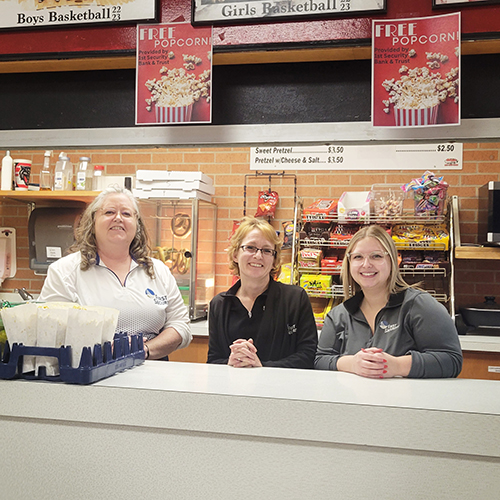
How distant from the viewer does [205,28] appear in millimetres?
2197

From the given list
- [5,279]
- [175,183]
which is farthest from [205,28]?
[5,279]

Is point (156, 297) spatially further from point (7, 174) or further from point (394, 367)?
point (7, 174)

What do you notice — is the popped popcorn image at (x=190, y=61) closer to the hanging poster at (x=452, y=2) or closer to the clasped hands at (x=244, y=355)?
the hanging poster at (x=452, y=2)

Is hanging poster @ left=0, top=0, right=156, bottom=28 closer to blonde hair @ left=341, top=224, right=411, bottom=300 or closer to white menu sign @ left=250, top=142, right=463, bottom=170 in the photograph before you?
white menu sign @ left=250, top=142, right=463, bottom=170

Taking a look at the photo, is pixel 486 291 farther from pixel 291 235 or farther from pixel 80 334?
pixel 80 334

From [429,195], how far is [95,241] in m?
2.43

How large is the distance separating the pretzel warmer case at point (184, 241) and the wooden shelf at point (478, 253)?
194cm

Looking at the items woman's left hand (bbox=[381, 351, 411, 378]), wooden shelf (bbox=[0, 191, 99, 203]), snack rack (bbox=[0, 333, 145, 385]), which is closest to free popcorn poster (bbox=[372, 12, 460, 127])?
woman's left hand (bbox=[381, 351, 411, 378])

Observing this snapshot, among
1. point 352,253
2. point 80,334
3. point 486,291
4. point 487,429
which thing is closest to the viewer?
point 487,429

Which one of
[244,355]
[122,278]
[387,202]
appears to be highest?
[387,202]

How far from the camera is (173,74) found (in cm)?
223

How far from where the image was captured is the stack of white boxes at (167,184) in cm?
419

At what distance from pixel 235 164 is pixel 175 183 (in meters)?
0.70

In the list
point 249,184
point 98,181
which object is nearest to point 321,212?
point 249,184
